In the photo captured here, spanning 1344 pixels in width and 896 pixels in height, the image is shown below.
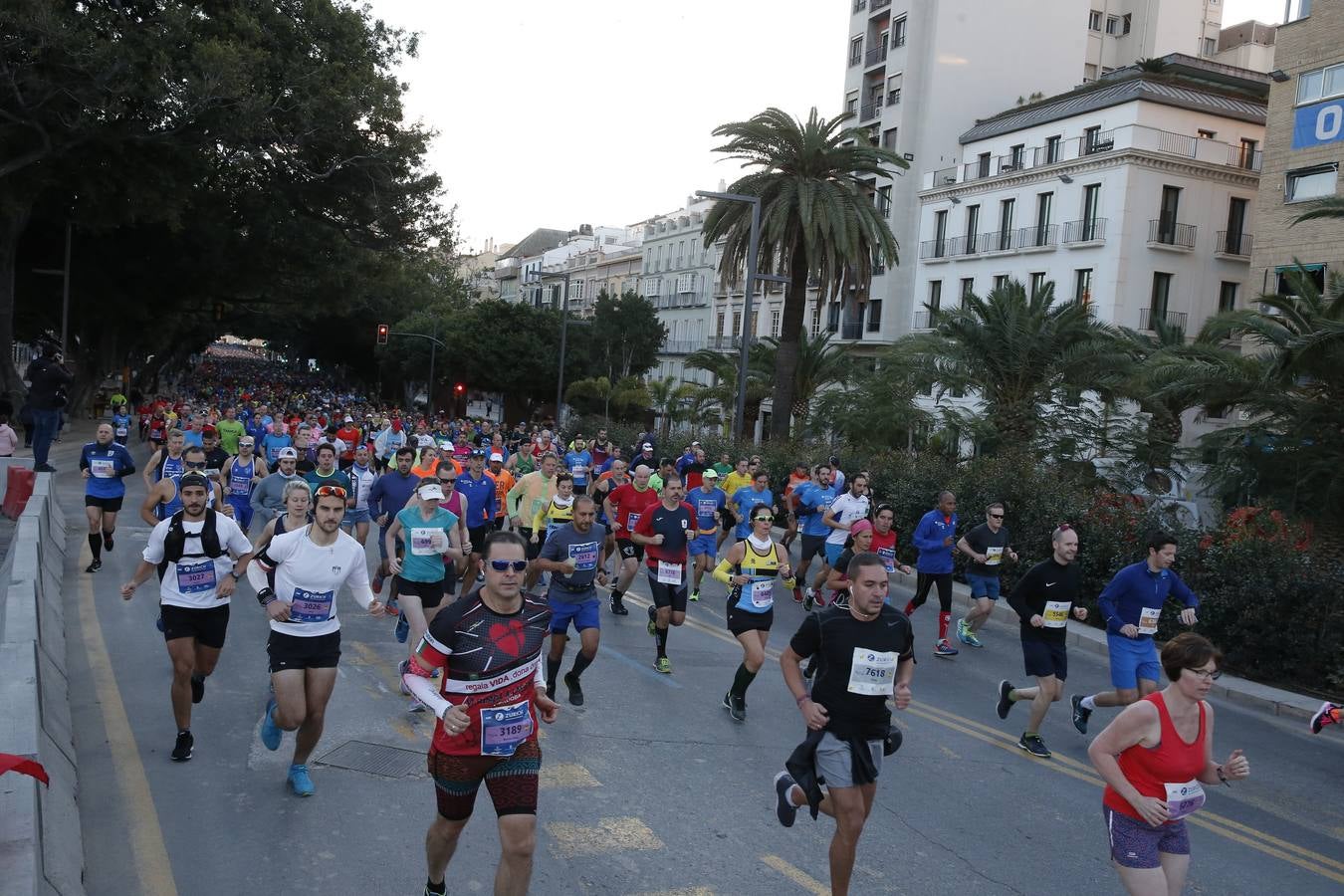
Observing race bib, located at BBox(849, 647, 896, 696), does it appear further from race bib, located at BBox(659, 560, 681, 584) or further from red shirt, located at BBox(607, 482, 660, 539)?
red shirt, located at BBox(607, 482, 660, 539)

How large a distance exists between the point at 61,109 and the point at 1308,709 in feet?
82.2

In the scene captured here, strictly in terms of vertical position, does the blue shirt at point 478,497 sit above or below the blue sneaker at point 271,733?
above

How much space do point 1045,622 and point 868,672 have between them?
357 cm

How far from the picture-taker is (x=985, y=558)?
38.8ft

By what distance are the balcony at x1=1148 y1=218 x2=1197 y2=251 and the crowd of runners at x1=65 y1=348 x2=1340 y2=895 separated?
2867cm

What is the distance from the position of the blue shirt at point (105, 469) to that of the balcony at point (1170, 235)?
34.2 m

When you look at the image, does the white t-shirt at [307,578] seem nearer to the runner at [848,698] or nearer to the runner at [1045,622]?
the runner at [848,698]

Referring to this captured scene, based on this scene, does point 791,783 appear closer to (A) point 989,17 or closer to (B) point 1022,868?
(B) point 1022,868

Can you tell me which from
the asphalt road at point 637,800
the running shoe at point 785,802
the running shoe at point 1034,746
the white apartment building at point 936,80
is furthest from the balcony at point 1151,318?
the running shoe at point 785,802

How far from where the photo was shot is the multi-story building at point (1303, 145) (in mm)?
29859

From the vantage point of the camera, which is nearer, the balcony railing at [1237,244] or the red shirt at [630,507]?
the red shirt at [630,507]

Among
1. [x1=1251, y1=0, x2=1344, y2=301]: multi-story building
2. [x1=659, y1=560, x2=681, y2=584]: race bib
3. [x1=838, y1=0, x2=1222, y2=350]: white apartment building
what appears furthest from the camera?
[x1=838, y1=0, x2=1222, y2=350]: white apartment building

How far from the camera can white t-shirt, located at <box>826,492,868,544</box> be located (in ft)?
45.0

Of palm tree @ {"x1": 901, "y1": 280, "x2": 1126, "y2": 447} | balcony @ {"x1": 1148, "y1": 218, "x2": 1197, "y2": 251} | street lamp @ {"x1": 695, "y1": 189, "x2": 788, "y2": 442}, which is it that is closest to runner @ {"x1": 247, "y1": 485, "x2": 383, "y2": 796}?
palm tree @ {"x1": 901, "y1": 280, "x2": 1126, "y2": 447}
